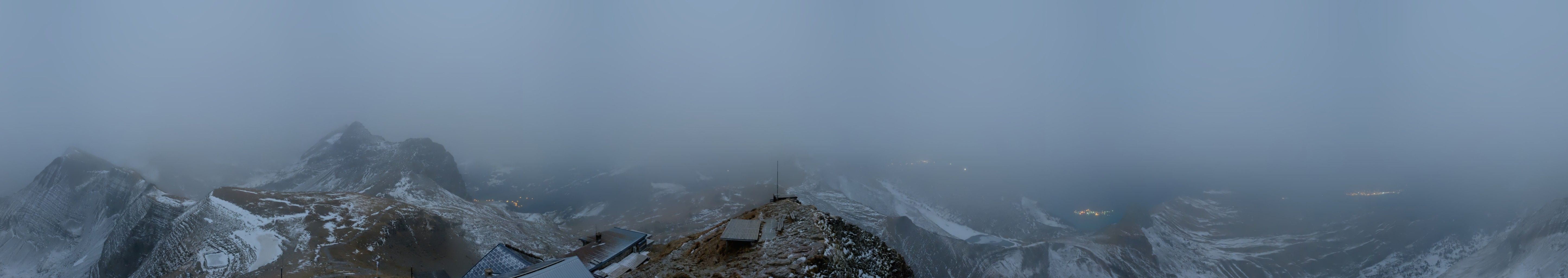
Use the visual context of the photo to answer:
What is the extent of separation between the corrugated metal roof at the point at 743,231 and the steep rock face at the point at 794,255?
35 cm

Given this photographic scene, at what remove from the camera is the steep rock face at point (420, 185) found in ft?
347

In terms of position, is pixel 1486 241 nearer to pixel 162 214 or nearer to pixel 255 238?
pixel 255 238

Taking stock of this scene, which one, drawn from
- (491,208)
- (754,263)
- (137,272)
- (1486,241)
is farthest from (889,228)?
(1486,241)

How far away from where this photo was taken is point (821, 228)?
1839cm

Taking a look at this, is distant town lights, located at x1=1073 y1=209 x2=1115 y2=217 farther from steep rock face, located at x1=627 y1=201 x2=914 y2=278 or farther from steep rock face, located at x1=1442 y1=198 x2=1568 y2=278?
steep rock face, located at x1=627 y1=201 x2=914 y2=278

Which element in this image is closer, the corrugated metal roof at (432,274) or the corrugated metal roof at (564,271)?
the corrugated metal roof at (564,271)

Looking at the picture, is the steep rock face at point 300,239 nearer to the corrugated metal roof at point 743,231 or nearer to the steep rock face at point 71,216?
the steep rock face at point 71,216

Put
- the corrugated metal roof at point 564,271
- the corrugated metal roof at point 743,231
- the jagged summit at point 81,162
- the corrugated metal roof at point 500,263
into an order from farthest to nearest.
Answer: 1. the jagged summit at point 81,162
2. the corrugated metal roof at point 500,263
3. the corrugated metal roof at point 564,271
4. the corrugated metal roof at point 743,231

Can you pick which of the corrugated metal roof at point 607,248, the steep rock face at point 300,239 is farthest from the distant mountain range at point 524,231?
the corrugated metal roof at point 607,248

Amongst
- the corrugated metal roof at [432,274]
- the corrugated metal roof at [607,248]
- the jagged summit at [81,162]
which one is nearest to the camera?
the corrugated metal roof at [607,248]

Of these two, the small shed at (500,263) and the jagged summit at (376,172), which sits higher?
the jagged summit at (376,172)

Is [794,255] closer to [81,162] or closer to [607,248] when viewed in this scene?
[607,248]

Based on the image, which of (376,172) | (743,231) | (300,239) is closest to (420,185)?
(376,172)

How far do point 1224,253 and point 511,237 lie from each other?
224m
